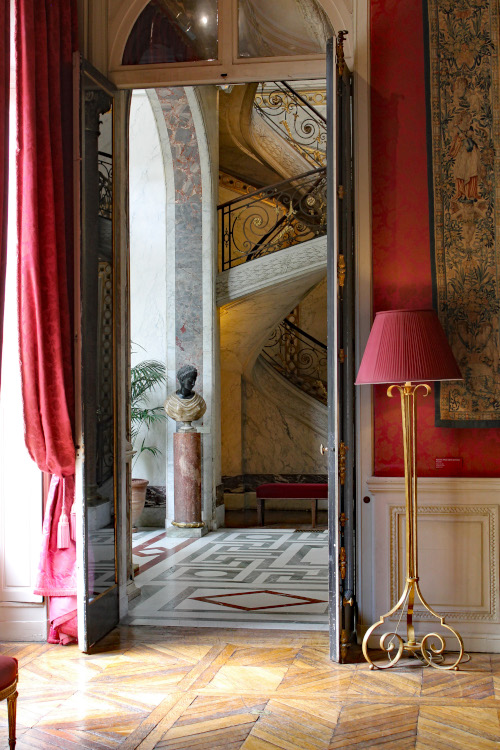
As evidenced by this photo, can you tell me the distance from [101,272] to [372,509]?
220cm

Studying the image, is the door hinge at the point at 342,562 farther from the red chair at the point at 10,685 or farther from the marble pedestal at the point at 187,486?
the marble pedestal at the point at 187,486

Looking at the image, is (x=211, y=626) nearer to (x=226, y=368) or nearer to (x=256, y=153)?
(x=226, y=368)

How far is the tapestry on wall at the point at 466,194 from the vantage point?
461 centimetres

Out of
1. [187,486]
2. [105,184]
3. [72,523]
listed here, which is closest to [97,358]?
[72,523]

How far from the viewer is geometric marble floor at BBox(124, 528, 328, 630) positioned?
5.27 m

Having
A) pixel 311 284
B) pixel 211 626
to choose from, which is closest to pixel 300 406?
pixel 311 284

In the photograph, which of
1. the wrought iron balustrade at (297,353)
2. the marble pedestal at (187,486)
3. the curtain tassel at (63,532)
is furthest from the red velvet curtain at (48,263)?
the wrought iron balustrade at (297,353)

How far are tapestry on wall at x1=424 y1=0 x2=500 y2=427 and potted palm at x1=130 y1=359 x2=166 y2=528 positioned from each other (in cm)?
530

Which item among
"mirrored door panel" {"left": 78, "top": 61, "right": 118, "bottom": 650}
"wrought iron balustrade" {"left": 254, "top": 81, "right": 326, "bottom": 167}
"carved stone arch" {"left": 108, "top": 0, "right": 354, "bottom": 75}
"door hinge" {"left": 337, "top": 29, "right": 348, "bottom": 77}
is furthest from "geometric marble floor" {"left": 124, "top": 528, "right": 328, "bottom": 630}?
"wrought iron balustrade" {"left": 254, "top": 81, "right": 326, "bottom": 167}

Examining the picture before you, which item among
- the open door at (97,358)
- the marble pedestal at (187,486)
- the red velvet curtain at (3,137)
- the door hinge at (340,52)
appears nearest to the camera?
the red velvet curtain at (3,137)

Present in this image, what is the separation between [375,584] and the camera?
465 centimetres

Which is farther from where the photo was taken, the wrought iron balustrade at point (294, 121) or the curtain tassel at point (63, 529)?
the wrought iron balustrade at point (294, 121)

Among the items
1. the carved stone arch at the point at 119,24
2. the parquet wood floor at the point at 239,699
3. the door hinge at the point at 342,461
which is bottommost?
the parquet wood floor at the point at 239,699

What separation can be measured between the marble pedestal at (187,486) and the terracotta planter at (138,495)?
1.27 ft
